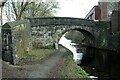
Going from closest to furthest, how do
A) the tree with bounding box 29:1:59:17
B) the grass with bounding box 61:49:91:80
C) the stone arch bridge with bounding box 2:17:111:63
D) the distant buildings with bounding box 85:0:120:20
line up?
the grass with bounding box 61:49:91:80
the stone arch bridge with bounding box 2:17:111:63
the tree with bounding box 29:1:59:17
the distant buildings with bounding box 85:0:120:20

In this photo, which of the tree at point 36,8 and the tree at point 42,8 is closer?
the tree at point 36,8

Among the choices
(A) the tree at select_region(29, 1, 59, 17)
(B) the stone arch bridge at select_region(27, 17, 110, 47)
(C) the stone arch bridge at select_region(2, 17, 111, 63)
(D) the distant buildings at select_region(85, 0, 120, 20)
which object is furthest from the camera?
(D) the distant buildings at select_region(85, 0, 120, 20)

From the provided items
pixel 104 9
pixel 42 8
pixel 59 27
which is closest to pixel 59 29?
pixel 59 27

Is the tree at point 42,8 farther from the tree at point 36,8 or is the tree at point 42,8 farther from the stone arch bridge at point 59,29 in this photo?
the stone arch bridge at point 59,29

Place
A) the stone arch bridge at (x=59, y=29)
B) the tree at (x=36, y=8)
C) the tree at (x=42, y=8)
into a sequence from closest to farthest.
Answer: the stone arch bridge at (x=59, y=29) → the tree at (x=36, y=8) → the tree at (x=42, y=8)

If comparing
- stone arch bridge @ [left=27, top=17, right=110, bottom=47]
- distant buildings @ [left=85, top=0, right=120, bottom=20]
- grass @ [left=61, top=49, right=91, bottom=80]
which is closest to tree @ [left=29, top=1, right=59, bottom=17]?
stone arch bridge @ [left=27, top=17, right=110, bottom=47]

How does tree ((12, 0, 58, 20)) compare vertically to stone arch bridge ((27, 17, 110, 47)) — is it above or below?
above

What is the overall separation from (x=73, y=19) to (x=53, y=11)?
346 inches

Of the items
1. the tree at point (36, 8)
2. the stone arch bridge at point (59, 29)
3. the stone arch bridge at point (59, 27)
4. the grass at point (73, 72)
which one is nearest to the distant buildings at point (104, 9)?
the stone arch bridge at point (59, 29)

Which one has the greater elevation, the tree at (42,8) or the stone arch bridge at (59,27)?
the tree at (42,8)

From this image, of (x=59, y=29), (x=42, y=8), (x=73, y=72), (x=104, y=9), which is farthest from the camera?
(x=104, y=9)

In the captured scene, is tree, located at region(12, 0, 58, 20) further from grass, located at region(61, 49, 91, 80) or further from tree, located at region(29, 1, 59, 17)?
grass, located at region(61, 49, 91, 80)

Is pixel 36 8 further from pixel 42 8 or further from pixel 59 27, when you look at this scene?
pixel 59 27

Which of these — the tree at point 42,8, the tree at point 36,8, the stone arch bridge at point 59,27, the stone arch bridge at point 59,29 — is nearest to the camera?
the stone arch bridge at point 59,29
